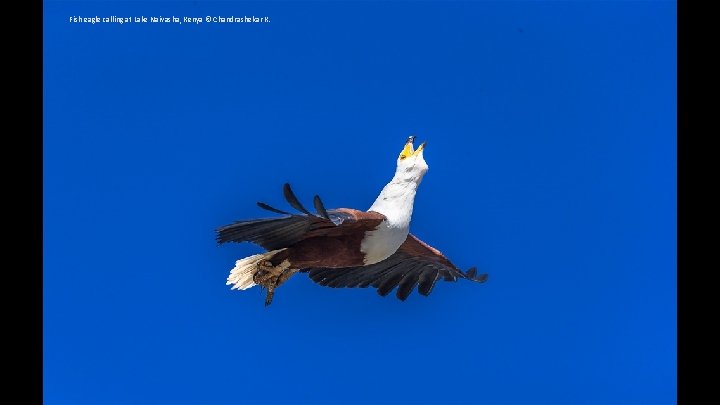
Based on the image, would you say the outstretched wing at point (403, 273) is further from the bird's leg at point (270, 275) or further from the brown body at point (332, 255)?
the bird's leg at point (270, 275)

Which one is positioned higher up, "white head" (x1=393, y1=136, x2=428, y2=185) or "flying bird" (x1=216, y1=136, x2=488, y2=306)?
"white head" (x1=393, y1=136, x2=428, y2=185)

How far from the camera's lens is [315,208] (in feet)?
25.9

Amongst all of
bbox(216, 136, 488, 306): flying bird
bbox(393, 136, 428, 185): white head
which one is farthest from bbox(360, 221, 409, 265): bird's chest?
bbox(393, 136, 428, 185): white head

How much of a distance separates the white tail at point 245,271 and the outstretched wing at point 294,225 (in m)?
0.24

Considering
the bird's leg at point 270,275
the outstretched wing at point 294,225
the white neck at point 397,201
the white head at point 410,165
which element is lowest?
the bird's leg at point 270,275

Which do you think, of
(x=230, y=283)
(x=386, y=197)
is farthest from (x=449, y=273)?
(x=230, y=283)

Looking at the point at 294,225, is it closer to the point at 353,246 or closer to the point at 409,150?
the point at 353,246

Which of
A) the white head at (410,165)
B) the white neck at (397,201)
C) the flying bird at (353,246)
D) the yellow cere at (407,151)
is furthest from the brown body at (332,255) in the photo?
the yellow cere at (407,151)

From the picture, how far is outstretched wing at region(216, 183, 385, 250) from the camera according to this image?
315 inches

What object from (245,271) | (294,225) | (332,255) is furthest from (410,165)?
(245,271)

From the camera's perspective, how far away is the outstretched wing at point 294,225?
8.00 metres

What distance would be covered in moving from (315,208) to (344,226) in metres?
0.54

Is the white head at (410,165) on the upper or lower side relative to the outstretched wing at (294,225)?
upper

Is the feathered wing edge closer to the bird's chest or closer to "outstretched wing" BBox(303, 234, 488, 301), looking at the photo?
the bird's chest
